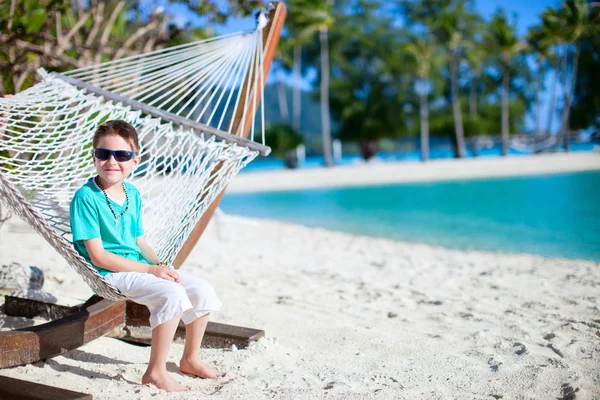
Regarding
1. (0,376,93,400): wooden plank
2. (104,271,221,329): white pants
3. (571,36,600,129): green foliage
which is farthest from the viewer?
(571,36,600,129): green foliage

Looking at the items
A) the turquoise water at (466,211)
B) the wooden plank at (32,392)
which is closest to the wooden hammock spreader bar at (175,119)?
the wooden plank at (32,392)

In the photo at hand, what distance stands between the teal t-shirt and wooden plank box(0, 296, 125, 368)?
0.87ft

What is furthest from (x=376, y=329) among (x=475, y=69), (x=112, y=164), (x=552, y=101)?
(x=475, y=69)

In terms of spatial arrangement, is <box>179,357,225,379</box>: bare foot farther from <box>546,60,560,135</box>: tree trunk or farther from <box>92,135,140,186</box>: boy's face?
<box>546,60,560,135</box>: tree trunk

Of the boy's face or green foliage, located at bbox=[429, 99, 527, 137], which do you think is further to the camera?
green foliage, located at bbox=[429, 99, 527, 137]

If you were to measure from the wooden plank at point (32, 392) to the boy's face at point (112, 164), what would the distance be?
1.90 ft

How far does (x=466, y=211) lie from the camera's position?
812cm

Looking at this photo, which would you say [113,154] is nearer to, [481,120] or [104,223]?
[104,223]

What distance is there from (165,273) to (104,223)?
0.75ft

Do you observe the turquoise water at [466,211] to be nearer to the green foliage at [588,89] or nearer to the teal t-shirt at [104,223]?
the teal t-shirt at [104,223]

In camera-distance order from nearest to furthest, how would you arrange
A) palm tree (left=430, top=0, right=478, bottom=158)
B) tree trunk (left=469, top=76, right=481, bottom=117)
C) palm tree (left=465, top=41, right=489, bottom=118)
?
palm tree (left=430, top=0, right=478, bottom=158) → palm tree (left=465, top=41, right=489, bottom=118) → tree trunk (left=469, top=76, right=481, bottom=117)

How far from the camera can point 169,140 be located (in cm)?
212

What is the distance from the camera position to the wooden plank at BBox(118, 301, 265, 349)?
6.15ft

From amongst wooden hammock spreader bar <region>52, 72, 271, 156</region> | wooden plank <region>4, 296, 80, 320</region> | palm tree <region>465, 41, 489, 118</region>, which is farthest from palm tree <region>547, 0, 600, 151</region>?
wooden plank <region>4, 296, 80, 320</region>
